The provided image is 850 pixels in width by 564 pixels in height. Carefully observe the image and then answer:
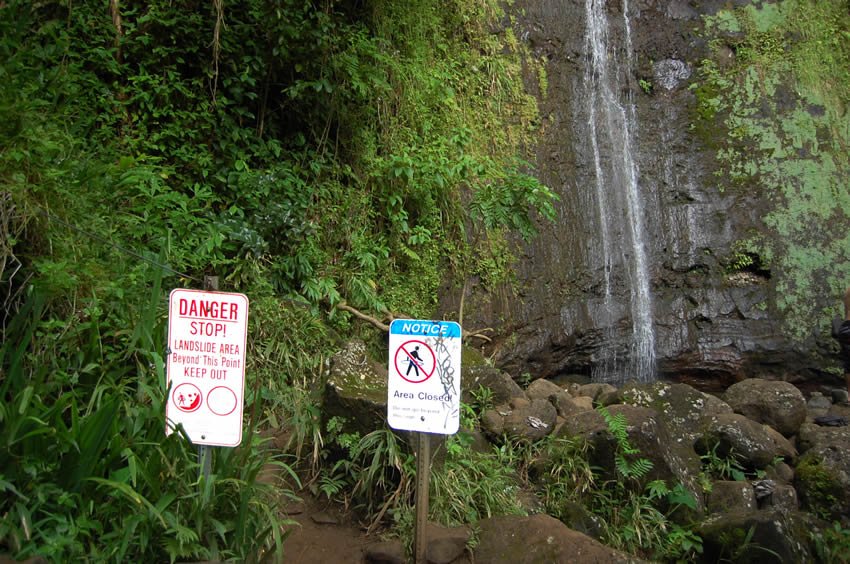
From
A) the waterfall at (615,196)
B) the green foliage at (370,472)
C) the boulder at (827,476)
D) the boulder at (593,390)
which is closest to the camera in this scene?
the green foliage at (370,472)

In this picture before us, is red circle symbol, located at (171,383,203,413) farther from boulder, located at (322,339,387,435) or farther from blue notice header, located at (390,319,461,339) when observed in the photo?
boulder, located at (322,339,387,435)

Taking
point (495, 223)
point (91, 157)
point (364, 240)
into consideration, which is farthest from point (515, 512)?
point (91, 157)

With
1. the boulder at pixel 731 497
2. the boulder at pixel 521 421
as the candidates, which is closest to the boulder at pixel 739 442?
the boulder at pixel 731 497

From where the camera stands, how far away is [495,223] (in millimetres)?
6094

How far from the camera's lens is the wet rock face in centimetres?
898

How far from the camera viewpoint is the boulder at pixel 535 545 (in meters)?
3.98

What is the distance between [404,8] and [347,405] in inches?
199

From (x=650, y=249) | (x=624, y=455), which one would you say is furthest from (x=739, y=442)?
(x=650, y=249)

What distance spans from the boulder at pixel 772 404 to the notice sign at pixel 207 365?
234 inches

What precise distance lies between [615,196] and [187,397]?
26.1 ft

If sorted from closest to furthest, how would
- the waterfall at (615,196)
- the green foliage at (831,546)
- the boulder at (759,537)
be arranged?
the boulder at (759,537), the green foliage at (831,546), the waterfall at (615,196)

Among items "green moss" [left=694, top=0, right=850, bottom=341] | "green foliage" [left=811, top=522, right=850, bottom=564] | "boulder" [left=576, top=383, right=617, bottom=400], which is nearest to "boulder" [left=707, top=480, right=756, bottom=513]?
"green foliage" [left=811, top=522, right=850, bottom=564]

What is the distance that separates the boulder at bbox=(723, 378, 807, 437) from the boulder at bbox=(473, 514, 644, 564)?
380 cm

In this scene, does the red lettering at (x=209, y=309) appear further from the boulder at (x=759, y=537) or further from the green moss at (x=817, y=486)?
the green moss at (x=817, y=486)
